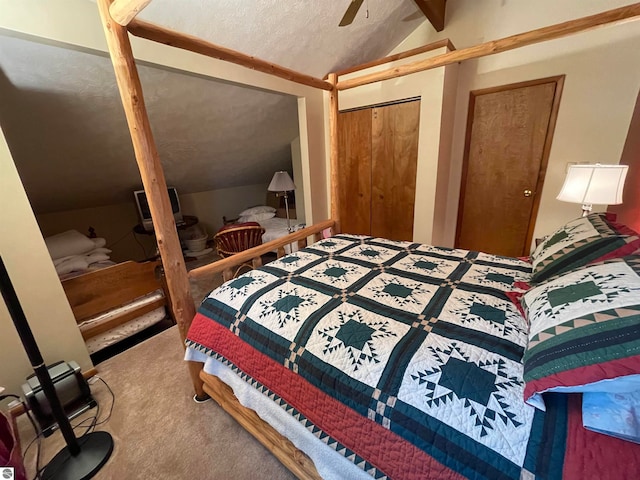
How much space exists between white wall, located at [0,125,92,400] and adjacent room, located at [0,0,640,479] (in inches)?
0.4

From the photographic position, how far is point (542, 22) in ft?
7.89

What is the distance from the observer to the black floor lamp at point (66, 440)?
111 cm

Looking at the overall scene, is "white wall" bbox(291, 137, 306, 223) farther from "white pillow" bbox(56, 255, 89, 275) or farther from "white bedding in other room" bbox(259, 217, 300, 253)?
"white pillow" bbox(56, 255, 89, 275)

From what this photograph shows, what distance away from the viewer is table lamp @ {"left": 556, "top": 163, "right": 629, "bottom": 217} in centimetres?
168

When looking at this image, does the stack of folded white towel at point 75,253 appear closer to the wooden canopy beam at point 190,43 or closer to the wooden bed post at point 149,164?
the wooden bed post at point 149,164

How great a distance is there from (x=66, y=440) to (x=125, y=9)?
6.37ft

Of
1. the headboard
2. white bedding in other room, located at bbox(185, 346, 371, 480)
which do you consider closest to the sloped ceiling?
the headboard

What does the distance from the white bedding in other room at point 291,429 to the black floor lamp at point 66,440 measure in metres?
0.64

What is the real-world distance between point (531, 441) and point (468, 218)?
2.88 m

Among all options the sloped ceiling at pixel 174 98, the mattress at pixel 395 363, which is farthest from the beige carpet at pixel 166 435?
the sloped ceiling at pixel 174 98

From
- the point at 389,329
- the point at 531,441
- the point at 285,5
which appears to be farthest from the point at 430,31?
the point at 531,441

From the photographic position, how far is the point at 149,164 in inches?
49.7

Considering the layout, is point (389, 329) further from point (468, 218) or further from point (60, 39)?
point (468, 218)

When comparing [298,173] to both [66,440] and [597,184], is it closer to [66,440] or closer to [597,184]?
[597,184]
